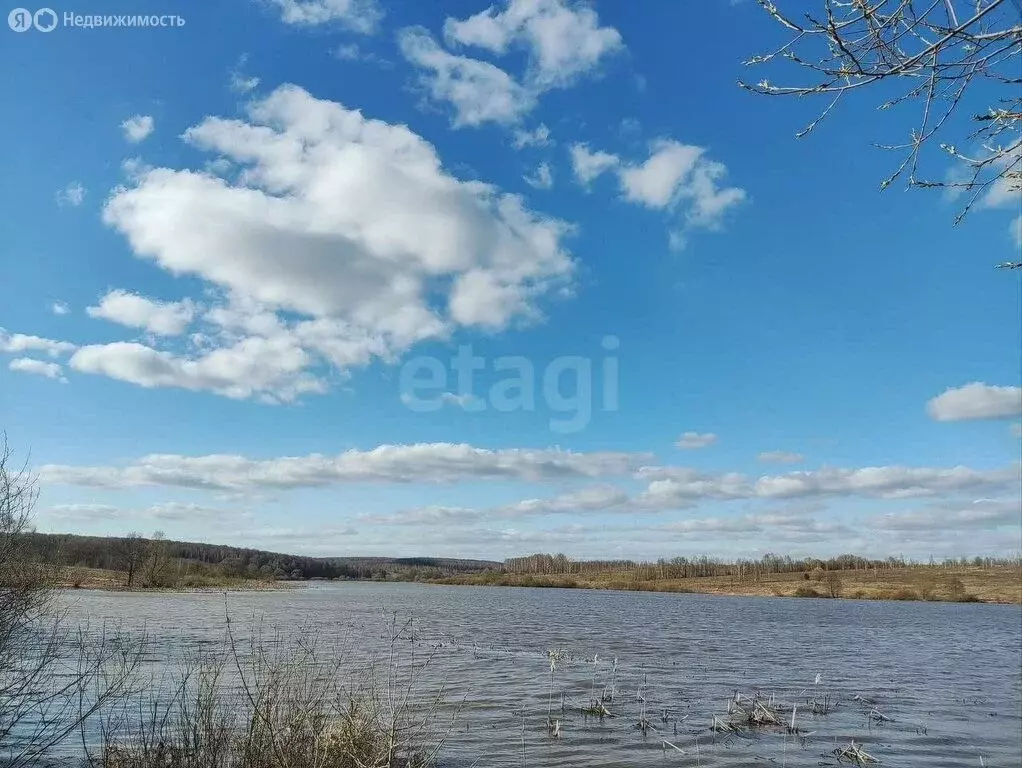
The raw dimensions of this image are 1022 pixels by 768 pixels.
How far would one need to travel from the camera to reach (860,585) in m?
140

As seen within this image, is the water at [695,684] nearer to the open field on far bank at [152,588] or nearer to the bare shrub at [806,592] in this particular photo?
the open field on far bank at [152,588]

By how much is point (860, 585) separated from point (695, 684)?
136585 millimetres

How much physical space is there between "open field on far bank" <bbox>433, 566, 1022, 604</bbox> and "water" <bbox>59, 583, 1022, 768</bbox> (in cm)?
8378

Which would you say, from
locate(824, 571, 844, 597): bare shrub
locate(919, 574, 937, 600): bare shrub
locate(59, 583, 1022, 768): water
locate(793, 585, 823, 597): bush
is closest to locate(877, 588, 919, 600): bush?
locate(919, 574, 937, 600): bare shrub

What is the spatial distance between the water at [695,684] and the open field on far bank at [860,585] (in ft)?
275

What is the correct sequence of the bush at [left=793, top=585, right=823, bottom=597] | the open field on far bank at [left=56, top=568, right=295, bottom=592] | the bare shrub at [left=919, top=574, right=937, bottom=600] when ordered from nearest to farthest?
the open field on far bank at [left=56, top=568, right=295, bottom=592] < the bare shrub at [left=919, top=574, right=937, bottom=600] < the bush at [left=793, top=585, right=823, bottom=597]

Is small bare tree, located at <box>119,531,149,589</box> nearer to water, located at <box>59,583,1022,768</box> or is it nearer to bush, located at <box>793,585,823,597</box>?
water, located at <box>59,583,1022,768</box>

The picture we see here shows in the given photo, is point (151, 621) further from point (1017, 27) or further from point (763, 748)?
point (1017, 27)

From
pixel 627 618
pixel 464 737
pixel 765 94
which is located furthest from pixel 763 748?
pixel 627 618

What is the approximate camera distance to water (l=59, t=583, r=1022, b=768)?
14688mm

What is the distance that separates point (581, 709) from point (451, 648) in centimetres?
1412

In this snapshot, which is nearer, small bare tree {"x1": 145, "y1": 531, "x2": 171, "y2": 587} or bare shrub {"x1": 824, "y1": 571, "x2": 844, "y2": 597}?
small bare tree {"x1": 145, "y1": 531, "x2": 171, "y2": 587}

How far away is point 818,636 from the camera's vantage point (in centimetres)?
4706

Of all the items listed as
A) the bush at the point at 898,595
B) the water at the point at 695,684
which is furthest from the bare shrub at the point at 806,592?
the water at the point at 695,684
